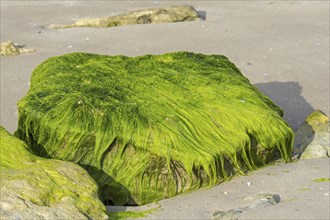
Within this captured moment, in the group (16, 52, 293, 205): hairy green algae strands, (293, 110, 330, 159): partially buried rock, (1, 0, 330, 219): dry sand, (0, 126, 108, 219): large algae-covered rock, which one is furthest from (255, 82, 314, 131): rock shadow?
(0, 126, 108, 219): large algae-covered rock

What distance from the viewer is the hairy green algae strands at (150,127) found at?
5227mm

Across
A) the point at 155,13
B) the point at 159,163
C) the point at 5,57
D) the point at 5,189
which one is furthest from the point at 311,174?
the point at 155,13

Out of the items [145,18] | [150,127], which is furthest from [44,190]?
[145,18]

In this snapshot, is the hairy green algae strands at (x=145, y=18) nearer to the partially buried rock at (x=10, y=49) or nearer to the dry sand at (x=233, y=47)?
the dry sand at (x=233, y=47)

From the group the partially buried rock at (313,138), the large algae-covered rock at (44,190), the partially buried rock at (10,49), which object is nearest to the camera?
the large algae-covered rock at (44,190)

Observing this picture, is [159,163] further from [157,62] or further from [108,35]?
[108,35]

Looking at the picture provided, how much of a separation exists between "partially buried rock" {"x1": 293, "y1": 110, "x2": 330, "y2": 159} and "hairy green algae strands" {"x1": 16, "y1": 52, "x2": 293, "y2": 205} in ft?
0.66

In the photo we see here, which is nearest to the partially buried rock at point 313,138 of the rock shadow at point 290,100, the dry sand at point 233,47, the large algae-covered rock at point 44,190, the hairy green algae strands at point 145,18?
the dry sand at point 233,47

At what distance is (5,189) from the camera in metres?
4.52

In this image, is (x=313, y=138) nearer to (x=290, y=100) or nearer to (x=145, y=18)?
(x=290, y=100)

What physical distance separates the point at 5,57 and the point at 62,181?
404cm

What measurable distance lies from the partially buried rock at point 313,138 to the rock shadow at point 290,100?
61 centimetres

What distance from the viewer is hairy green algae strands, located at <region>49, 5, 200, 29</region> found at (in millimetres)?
9625

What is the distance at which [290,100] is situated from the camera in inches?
293
